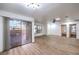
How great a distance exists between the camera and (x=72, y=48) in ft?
6.47

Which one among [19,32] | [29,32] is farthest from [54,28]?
[19,32]

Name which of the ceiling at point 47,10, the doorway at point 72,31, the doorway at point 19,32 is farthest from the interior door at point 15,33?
the doorway at point 72,31

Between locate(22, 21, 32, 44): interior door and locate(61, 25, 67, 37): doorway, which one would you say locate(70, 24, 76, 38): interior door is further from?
locate(22, 21, 32, 44): interior door

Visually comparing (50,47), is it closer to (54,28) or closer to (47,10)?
(54,28)

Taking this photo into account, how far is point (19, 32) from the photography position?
197 cm

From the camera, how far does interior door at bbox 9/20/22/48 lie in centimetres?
183

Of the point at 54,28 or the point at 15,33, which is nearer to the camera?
the point at 15,33

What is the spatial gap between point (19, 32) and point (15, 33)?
3.7 inches

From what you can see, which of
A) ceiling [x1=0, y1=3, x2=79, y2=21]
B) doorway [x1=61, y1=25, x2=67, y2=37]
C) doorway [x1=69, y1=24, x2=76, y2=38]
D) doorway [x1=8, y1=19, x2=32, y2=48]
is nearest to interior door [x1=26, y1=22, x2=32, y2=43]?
doorway [x1=8, y1=19, x2=32, y2=48]

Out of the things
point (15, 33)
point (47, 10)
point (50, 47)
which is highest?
point (47, 10)

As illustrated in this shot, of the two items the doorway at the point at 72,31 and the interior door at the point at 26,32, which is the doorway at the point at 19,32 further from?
the doorway at the point at 72,31

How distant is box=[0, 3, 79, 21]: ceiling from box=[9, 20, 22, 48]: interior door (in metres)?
0.26

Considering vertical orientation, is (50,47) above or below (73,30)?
below
